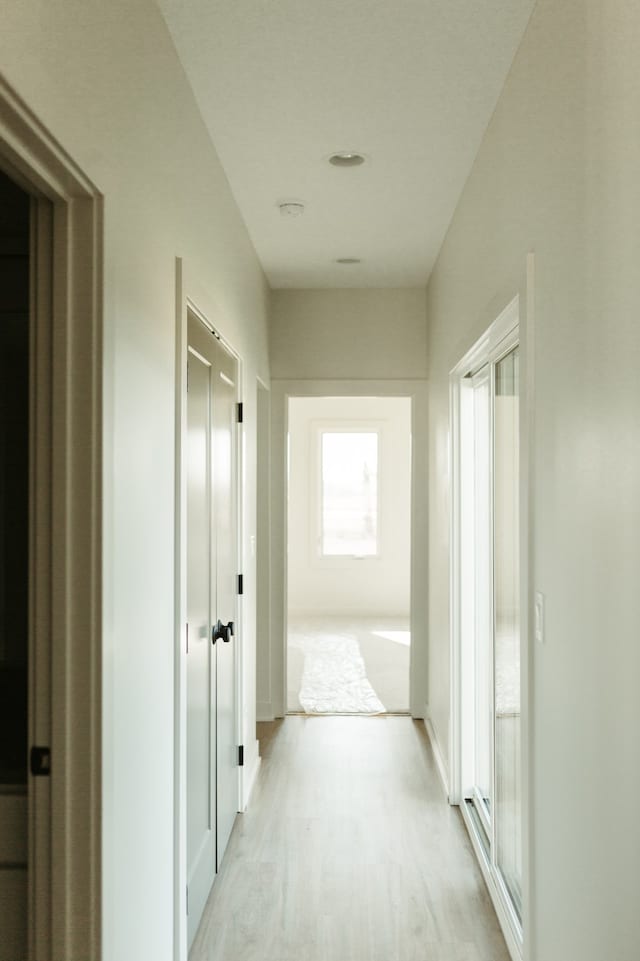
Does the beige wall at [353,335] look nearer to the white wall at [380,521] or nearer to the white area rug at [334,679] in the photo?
the white area rug at [334,679]

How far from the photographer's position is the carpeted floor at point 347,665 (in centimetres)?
512

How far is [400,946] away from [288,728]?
2.24m

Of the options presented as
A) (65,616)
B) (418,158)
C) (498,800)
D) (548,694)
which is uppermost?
(418,158)

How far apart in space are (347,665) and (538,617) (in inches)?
171

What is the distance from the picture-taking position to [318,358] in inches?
190

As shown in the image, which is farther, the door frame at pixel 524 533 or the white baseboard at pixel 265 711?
the white baseboard at pixel 265 711

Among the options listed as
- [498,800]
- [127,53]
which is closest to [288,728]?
[498,800]

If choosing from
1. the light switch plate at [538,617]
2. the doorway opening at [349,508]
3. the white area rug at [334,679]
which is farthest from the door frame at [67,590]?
the doorway opening at [349,508]

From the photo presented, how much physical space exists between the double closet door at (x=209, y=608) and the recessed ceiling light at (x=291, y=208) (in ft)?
2.35

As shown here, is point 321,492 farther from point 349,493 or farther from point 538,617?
point 538,617

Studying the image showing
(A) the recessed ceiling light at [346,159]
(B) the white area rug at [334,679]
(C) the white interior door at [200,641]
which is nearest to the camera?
(C) the white interior door at [200,641]

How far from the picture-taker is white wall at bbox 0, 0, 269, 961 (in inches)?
52.7

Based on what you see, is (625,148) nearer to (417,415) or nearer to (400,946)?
(400,946)

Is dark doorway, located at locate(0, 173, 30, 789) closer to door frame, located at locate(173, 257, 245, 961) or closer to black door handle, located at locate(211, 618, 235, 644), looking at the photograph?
door frame, located at locate(173, 257, 245, 961)
